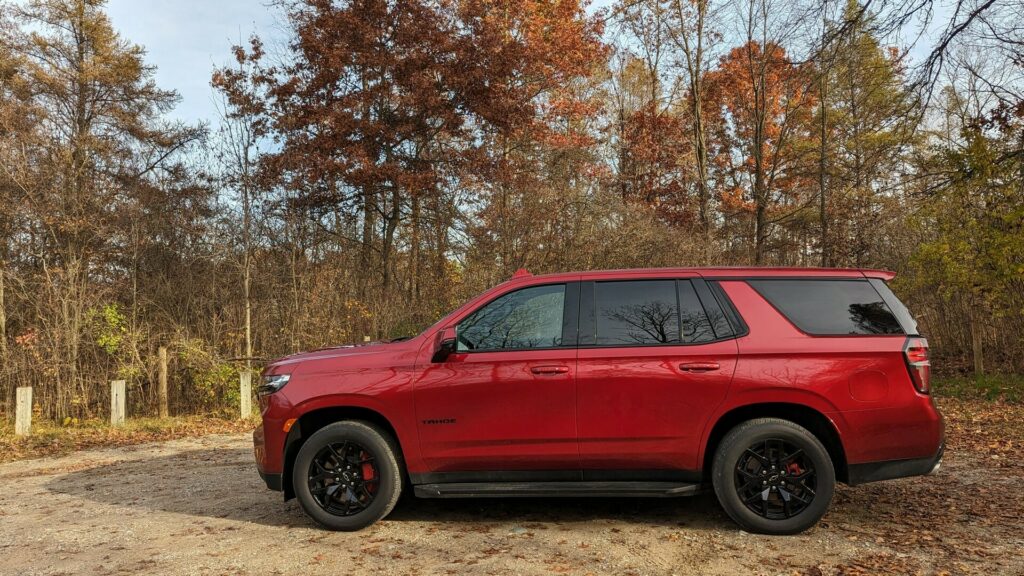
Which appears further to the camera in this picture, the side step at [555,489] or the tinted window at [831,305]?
the tinted window at [831,305]

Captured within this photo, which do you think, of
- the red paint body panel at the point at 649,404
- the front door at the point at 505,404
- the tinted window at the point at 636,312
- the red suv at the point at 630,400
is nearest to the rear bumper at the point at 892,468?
the red suv at the point at 630,400

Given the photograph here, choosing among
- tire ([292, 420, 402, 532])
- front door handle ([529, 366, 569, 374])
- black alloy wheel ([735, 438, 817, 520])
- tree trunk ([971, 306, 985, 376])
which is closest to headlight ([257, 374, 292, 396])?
tire ([292, 420, 402, 532])

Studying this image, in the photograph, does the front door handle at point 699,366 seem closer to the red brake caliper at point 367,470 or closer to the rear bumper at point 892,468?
the rear bumper at point 892,468

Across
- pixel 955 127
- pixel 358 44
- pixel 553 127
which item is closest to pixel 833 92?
pixel 955 127

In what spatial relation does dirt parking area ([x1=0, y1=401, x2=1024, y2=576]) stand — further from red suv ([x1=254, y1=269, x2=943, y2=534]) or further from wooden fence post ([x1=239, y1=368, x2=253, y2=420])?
wooden fence post ([x1=239, y1=368, x2=253, y2=420])

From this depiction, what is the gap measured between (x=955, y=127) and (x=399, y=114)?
16.8 metres

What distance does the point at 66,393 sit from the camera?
12.1 meters

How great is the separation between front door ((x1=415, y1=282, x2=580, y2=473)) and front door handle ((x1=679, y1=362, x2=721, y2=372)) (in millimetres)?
771

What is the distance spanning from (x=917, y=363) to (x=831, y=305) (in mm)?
652

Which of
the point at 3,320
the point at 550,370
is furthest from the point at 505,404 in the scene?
the point at 3,320

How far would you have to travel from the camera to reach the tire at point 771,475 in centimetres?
431

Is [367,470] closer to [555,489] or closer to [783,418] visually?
[555,489]

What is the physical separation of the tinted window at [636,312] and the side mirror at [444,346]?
1049mm

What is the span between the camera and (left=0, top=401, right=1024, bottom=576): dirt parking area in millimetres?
3881
